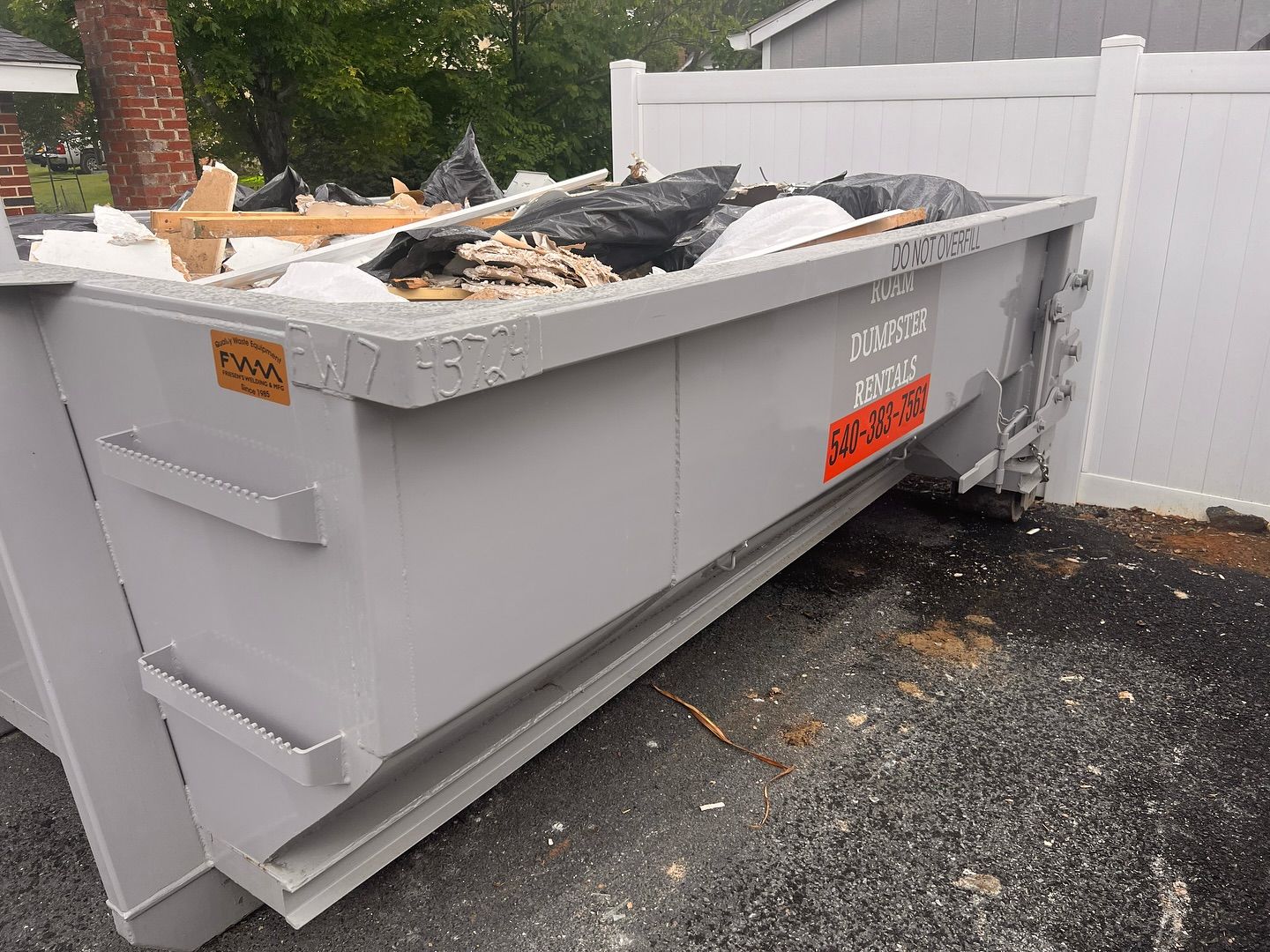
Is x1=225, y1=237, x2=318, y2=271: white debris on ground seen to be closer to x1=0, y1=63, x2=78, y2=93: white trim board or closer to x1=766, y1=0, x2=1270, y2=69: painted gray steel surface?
x1=0, y1=63, x2=78, y2=93: white trim board

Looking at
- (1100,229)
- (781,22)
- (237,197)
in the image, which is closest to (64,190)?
(237,197)

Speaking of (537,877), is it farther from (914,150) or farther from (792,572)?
(914,150)

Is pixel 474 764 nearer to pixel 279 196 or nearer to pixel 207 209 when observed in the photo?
A: pixel 207 209

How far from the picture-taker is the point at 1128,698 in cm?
318

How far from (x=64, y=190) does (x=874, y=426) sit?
1052cm

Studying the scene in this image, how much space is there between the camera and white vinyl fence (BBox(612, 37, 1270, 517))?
4.22 m

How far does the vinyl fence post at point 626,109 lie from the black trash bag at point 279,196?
203 centimetres

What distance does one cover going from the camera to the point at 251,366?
145 centimetres

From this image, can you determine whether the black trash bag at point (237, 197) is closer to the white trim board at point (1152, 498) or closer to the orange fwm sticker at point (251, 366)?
the orange fwm sticker at point (251, 366)

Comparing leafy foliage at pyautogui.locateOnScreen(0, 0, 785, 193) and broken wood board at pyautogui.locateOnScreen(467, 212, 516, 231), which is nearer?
broken wood board at pyautogui.locateOnScreen(467, 212, 516, 231)

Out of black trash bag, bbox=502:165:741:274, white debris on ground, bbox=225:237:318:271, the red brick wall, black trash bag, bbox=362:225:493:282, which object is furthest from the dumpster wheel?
the red brick wall

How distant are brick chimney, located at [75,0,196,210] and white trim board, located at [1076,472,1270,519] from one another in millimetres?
7595

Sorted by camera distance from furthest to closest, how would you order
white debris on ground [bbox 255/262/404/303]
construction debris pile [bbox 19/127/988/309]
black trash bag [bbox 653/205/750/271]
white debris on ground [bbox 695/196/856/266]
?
black trash bag [bbox 653/205/750/271] < white debris on ground [bbox 695/196/856/266] < construction debris pile [bbox 19/127/988/309] < white debris on ground [bbox 255/262/404/303]

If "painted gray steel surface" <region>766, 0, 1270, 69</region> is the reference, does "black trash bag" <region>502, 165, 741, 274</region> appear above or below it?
below
